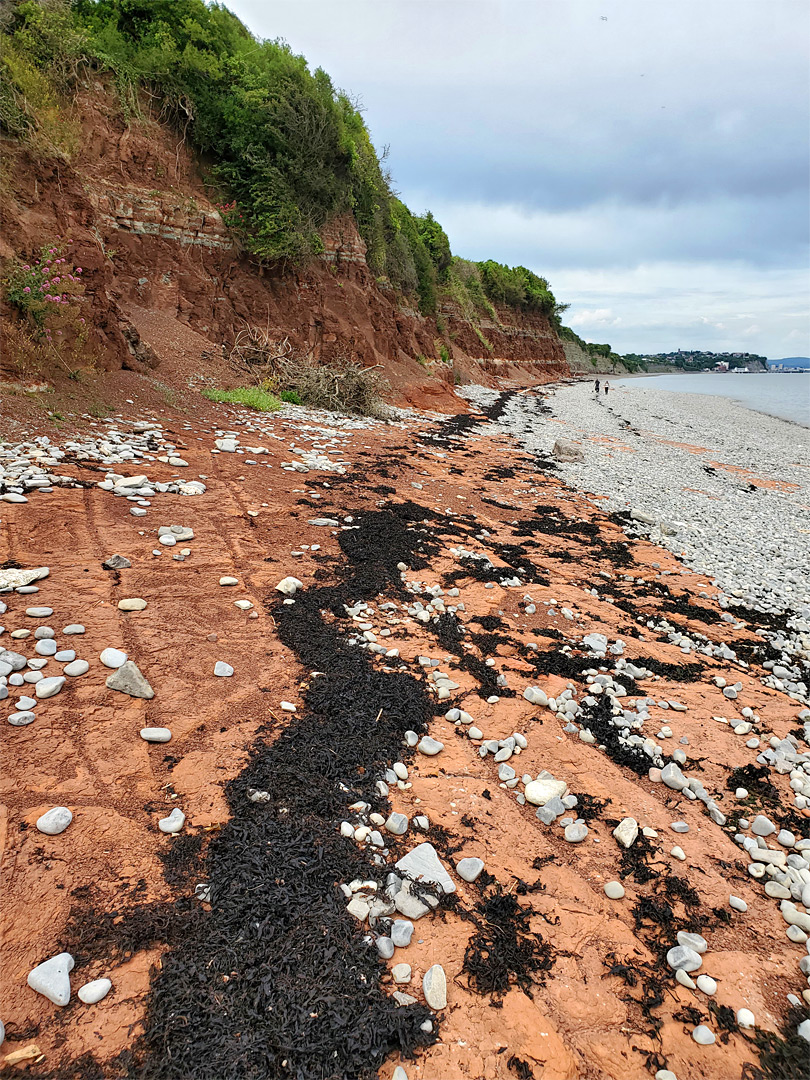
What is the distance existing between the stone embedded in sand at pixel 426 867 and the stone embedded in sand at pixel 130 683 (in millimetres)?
2091

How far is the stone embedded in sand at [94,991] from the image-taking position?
2.10 metres

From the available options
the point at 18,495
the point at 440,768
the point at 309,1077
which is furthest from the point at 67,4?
the point at 309,1077

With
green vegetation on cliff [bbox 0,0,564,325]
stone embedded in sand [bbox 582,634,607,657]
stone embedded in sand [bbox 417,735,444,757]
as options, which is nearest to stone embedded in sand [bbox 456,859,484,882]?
stone embedded in sand [bbox 417,735,444,757]

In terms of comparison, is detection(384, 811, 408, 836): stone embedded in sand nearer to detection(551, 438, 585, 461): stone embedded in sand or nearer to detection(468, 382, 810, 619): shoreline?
detection(468, 382, 810, 619): shoreline

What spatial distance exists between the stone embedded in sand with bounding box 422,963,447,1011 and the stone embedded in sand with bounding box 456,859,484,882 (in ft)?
1.66

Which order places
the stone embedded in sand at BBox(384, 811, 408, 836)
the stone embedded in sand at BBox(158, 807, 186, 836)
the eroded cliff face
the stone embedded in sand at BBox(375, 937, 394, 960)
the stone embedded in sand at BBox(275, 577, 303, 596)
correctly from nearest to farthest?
the stone embedded in sand at BBox(375, 937, 394, 960), the stone embedded in sand at BBox(158, 807, 186, 836), the stone embedded in sand at BBox(384, 811, 408, 836), the stone embedded in sand at BBox(275, 577, 303, 596), the eroded cliff face

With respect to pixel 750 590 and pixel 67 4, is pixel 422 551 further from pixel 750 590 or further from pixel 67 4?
pixel 67 4

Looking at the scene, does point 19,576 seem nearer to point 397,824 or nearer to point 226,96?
point 397,824

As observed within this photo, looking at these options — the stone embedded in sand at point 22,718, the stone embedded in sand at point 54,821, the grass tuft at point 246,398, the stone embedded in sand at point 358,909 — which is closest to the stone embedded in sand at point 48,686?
the stone embedded in sand at point 22,718

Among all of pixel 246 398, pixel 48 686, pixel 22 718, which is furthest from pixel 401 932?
pixel 246 398

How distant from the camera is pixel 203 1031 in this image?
2086mm

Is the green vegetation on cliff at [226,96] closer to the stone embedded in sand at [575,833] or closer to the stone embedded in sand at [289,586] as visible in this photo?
the stone embedded in sand at [289,586]

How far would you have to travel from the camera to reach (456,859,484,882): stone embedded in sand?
2969mm

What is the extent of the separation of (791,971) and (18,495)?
24.1 feet
